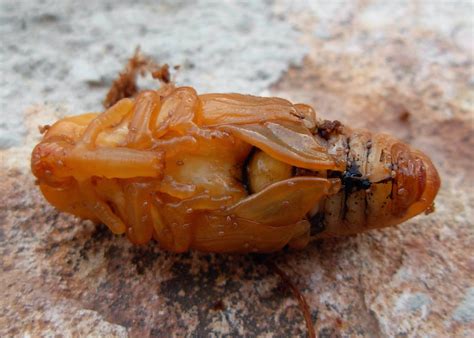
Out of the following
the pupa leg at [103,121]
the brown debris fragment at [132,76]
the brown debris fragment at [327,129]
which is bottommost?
the brown debris fragment at [132,76]

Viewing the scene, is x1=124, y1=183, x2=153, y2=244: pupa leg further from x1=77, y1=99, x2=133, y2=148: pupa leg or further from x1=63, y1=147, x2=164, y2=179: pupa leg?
x1=77, y1=99, x2=133, y2=148: pupa leg

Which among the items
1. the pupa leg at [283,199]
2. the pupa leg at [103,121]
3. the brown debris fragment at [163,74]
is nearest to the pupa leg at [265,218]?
the pupa leg at [283,199]

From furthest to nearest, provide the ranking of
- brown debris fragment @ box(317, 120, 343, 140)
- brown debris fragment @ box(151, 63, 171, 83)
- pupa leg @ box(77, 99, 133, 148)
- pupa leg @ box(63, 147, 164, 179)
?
1. brown debris fragment @ box(151, 63, 171, 83)
2. brown debris fragment @ box(317, 120, 343, 140)
3. pupa leg @ box(77, 99, 133, 148)
4. pupa leg @ box(63, 147, 164, 179)

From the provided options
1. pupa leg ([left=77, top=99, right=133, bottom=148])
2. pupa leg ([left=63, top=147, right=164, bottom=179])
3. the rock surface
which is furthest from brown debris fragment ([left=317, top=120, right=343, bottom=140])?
pupa leg ([left=77, top=99, right=133, bottom=148])

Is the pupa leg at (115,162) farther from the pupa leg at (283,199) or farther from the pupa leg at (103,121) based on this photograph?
the pupa leg at (283,199)

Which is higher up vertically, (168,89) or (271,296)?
(168,89)

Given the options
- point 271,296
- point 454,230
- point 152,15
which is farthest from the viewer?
point 152,15

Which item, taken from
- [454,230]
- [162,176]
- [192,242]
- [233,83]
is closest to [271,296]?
[192,242]

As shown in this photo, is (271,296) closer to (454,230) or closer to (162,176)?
(162,176)
